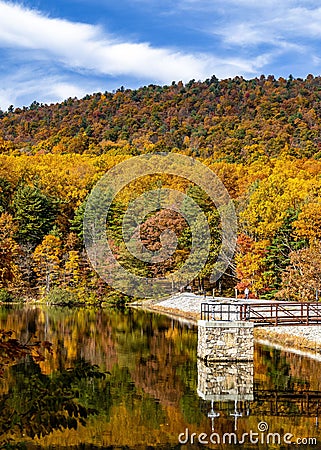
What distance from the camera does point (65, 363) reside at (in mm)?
19438

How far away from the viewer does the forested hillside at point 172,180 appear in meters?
37.4

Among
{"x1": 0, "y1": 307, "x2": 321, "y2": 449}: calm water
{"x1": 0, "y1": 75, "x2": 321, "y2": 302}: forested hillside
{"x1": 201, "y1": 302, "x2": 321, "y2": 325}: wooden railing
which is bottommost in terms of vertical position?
{"x1": 0, "y1": 307, "x2": 321, "y2": 449}: calm water

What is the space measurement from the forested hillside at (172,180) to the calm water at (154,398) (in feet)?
10.8

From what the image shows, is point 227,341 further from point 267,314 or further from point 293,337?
point 267,314

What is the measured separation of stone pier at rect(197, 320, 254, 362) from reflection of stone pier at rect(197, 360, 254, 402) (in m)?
0.21

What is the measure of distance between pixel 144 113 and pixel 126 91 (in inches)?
423

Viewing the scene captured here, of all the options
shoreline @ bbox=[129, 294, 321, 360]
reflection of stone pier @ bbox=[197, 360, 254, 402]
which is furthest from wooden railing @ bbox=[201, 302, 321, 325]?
reflection of stone pier @ bbox=[197, 360, 254, 402]

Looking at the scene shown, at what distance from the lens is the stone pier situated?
1948 centimetres

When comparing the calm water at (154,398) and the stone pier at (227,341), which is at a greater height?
the stone pier at (227,341)

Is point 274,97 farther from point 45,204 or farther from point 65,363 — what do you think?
point 65,363

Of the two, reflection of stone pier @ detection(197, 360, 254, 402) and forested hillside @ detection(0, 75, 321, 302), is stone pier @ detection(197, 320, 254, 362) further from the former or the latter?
forested hillside @ detection(0, 75, 321, 302)

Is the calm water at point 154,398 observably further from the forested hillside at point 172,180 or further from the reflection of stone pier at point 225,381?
the forested hillside at point 172,180

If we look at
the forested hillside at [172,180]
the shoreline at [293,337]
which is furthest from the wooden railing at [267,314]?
the forested hillside at [172,180]

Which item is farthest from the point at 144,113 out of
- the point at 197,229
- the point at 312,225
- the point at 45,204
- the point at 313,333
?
the point at 313,333
